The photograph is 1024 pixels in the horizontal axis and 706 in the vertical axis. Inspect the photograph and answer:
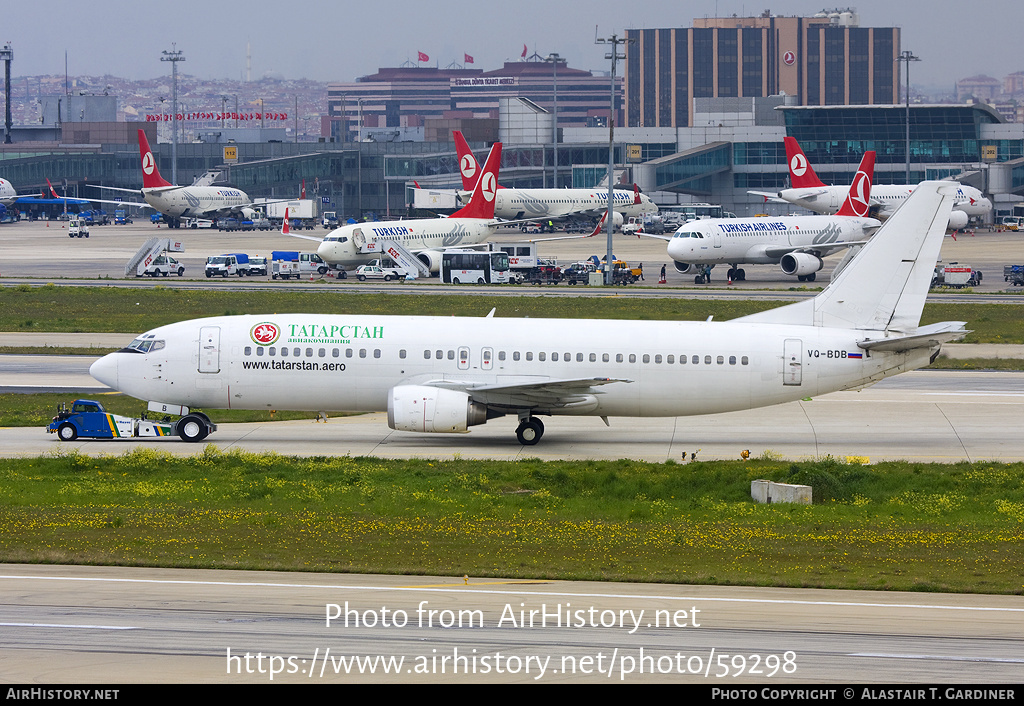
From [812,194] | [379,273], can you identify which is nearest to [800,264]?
[379,273]

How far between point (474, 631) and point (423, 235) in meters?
89.0

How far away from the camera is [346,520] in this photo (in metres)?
27.1

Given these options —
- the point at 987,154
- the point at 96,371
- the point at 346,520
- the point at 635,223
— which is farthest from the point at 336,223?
the point at 346,520

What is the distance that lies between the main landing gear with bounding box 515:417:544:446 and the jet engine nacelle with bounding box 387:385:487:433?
206 centimetres

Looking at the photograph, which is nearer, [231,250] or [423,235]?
[423,235]

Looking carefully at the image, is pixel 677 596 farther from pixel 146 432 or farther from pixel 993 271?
pixel 993 271

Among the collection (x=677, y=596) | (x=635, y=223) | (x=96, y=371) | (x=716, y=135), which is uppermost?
(x=716, y=135)

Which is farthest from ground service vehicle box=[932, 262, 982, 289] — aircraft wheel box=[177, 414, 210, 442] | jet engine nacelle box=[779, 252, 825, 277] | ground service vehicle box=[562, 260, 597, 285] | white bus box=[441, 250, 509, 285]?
aircraft wheel box=[177, 414, 210, 442]

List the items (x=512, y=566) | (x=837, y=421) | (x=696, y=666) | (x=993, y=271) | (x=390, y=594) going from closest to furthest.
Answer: (x=696, y=666) → (x=390, y=594) → (x=512, y=566) → (x=837, y=421) → (x=993, y=271)

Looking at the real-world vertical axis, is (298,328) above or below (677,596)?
above

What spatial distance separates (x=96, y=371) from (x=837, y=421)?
25.5 metres

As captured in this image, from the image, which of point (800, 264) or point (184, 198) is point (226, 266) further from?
point (184, 198)

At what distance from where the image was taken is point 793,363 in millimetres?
38844

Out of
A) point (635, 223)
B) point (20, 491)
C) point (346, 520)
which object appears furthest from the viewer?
point (635, 223)
